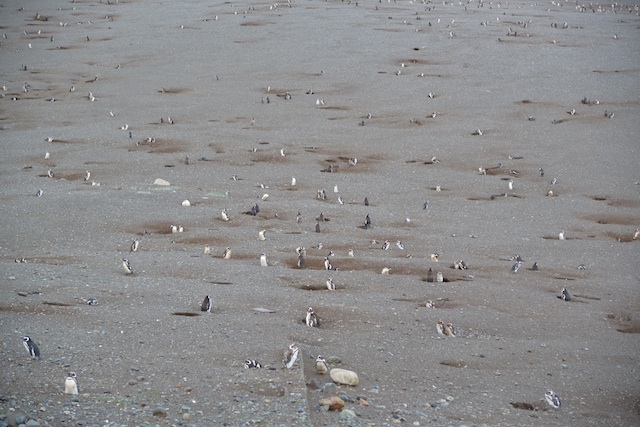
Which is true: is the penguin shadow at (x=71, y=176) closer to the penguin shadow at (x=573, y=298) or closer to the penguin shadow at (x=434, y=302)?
the penguin shadow at (x=434, y=302)

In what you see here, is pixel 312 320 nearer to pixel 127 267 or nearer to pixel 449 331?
pixel 449 331

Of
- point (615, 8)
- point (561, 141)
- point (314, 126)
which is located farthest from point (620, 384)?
point (615, 8)

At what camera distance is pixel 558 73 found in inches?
674

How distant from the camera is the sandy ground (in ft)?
17.9

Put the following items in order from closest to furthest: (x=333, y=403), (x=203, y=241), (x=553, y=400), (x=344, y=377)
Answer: (x=333, y=403)
(x=344, y=377)
(x=553, y=400)
(x=203, y=241)

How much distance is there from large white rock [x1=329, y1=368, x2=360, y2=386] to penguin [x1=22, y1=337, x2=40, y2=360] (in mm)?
1832

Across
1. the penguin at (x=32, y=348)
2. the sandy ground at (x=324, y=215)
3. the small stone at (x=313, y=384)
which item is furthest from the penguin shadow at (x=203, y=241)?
the small stone at (x=313, y=384)

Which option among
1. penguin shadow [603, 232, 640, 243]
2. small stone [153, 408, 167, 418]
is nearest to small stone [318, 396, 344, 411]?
small stone [153, 408, 167, 418]

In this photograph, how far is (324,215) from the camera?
33.0 feet

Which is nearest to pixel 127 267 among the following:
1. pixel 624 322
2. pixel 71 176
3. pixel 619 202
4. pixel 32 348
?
pixel 32 348

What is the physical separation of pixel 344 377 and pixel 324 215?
4748 mm

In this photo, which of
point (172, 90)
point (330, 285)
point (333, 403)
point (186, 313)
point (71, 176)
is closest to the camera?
point (333, 403)

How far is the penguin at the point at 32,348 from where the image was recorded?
17.3 feet

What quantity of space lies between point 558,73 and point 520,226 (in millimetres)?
7934
